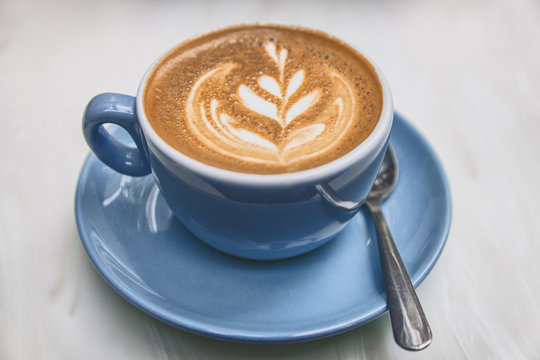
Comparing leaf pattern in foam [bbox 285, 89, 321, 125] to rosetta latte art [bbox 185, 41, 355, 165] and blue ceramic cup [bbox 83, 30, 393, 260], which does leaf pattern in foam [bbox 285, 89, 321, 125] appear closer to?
rosetta latte art [bbox 185, 41, 355, 165]

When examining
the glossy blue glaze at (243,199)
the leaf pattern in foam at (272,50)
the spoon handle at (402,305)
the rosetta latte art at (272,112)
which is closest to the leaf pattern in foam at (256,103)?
the rosetta latte art at (272,112)

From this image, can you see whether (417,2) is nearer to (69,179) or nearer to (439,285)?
(439,285)

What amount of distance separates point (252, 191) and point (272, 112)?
0.94 feet

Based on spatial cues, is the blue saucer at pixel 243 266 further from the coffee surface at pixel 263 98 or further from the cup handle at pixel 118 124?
the coffee surface at pixel 263 98

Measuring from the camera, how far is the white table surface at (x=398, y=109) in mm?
943

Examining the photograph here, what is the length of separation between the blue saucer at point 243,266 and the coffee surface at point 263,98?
→ 0.73ft

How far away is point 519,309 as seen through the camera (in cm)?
103

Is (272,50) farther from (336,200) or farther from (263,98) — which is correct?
(336,200)

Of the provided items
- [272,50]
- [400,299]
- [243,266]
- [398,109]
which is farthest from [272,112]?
[398,109]

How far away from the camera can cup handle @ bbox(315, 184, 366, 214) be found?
2.71ft

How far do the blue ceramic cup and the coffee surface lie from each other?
5 centimetres

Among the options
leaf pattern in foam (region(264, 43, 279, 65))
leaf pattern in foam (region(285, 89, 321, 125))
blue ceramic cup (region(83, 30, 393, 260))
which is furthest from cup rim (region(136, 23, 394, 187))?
leaf pattern in foam (region(264, 43, 279, 65))

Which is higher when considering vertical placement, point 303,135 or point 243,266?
point 303,135

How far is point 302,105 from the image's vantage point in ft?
3.40
